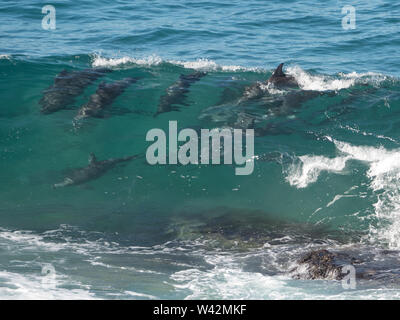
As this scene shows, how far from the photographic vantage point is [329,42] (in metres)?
26.8

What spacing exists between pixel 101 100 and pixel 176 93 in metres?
2.35

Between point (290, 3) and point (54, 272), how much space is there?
23.5 metres

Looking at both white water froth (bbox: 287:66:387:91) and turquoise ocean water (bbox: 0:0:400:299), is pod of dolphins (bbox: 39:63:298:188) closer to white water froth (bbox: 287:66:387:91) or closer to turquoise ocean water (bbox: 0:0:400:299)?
turquoise ocean water (bbox: 0:0:400:299)

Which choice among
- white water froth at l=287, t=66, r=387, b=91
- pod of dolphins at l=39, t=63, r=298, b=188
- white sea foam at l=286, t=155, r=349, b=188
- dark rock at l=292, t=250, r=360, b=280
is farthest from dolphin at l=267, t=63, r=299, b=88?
dark rock at l=292, t=250, r=360, b=280

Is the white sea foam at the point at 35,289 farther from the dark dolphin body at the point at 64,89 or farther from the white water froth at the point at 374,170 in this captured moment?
the dark dolphin body at the point at 64,89

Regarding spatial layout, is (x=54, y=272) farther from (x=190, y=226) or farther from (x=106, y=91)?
(x=106, y=91)

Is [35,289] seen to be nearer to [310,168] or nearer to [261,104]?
[310,168]

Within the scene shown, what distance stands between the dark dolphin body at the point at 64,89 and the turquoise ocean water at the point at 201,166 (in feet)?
0.72

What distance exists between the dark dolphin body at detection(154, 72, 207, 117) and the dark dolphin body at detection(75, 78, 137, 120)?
141cm

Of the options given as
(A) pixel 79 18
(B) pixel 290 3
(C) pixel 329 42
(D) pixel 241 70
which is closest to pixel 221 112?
(D) pixel 241 70

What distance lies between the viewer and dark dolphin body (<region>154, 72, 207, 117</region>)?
2052cm

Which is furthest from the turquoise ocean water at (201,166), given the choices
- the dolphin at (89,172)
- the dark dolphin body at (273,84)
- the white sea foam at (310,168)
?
the dark dolphin body at (273,84)

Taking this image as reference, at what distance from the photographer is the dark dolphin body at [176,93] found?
20516mm

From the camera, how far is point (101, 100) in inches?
799
